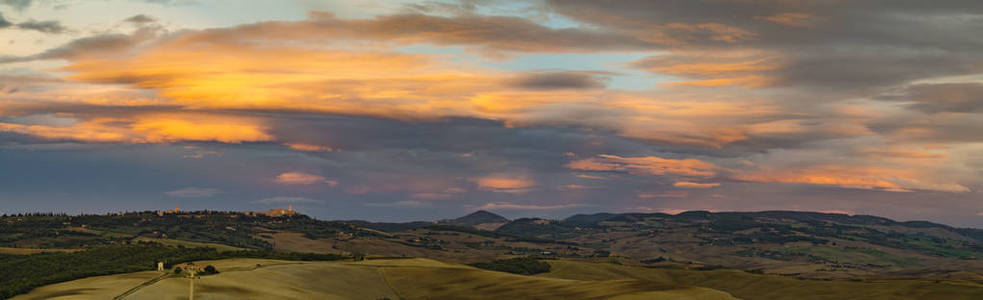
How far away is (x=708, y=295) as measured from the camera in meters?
147

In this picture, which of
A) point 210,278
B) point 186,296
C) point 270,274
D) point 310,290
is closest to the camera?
point 186,296

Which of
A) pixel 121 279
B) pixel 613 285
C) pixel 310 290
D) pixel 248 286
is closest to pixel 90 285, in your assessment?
pixel 121 279

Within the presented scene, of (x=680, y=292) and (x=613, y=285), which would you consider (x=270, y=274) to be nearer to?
(x=613, y=285)

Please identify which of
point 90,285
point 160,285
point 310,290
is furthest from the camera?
point 310,290

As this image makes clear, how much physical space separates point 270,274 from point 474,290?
2095 inches

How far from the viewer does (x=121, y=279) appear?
173 metres

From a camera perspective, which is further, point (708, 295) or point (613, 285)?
point (613, 285)

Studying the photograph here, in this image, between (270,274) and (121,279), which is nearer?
(121,279)

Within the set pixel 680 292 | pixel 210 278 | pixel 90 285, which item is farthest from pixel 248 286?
pixel 680 292

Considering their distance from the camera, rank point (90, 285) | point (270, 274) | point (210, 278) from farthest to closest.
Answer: point (270, 274)
point (210, 278)
point (90, 285)

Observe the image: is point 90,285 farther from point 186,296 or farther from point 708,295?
point 708,295

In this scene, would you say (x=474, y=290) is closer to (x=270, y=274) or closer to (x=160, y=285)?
(x=270, y=274)

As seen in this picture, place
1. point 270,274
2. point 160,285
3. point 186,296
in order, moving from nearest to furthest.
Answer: point 186,296, point 160,285, point 270,274

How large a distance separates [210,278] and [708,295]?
10753 cm
